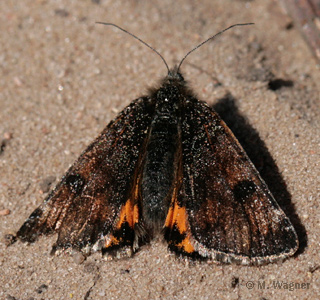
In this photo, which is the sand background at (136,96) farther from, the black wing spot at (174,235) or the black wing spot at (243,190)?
the black wing spot at (243,190)

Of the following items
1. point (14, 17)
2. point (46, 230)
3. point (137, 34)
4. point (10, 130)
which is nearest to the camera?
point (46, 230)

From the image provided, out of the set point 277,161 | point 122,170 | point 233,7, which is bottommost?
point 122,170

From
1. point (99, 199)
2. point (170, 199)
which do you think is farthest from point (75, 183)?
point (170, 199)

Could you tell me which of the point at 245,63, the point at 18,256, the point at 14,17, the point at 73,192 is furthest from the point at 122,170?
the point at 14,17

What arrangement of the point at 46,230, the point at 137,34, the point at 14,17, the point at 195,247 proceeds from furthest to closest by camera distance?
the point at 14,17 → the point at 137,34 → the point at 46,230 → the point at 195,247

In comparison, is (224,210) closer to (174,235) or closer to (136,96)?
(174,235)

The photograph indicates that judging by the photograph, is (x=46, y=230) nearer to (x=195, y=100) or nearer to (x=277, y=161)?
(x=195, y=100)

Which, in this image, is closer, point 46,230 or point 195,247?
point 195,247
